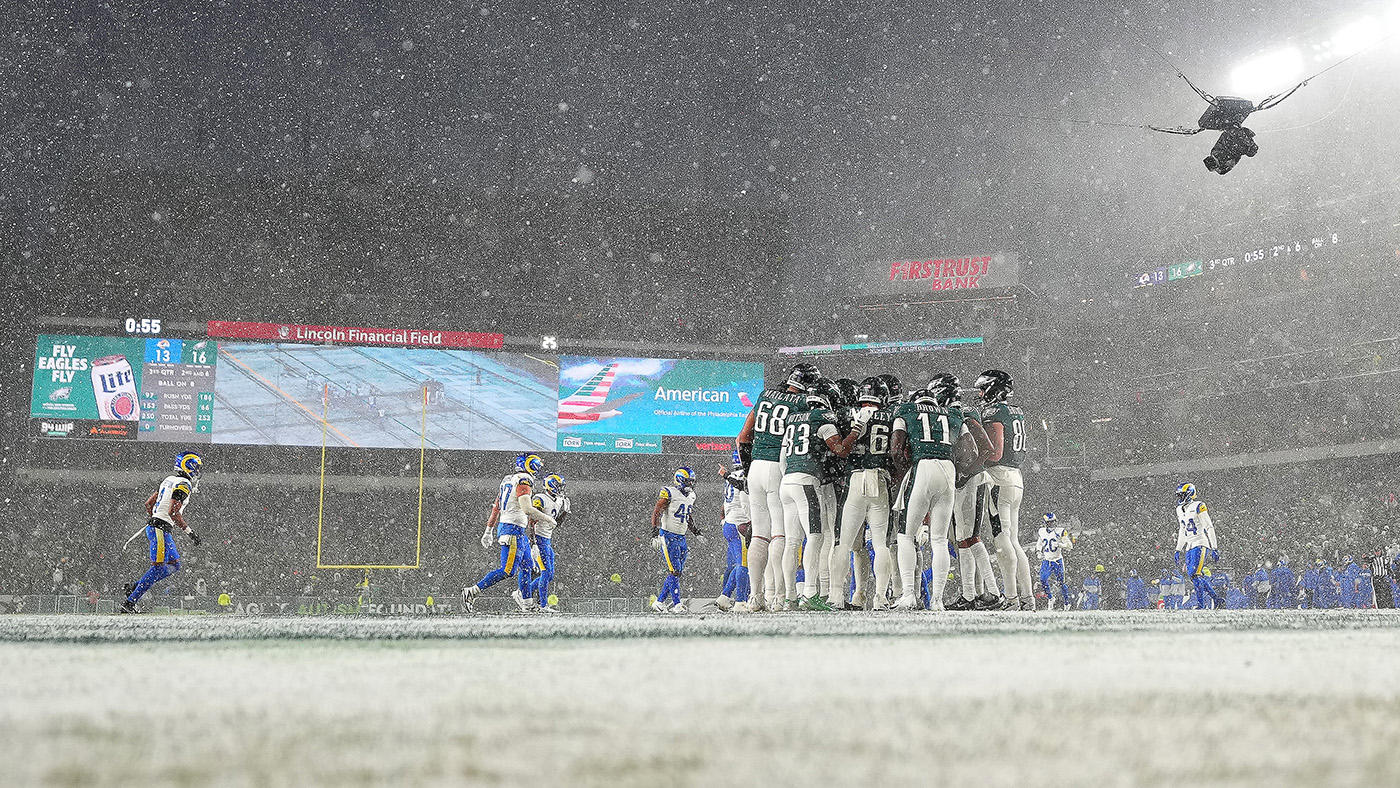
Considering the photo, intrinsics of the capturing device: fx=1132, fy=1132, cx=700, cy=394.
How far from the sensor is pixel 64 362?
105 feet

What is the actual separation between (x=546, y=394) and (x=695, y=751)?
109 ft

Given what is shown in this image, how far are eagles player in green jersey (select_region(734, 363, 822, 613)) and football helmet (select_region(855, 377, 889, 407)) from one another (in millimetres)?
607

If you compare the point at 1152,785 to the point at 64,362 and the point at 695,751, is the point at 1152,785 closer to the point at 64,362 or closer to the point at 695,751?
the point at 695,751

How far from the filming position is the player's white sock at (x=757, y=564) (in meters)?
9.52

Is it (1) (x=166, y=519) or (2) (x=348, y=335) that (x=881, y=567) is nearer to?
(1) (x=166, y=519)

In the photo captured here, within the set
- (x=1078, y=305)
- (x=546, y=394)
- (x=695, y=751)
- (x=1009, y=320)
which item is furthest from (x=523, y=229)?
(x=695, y=751)

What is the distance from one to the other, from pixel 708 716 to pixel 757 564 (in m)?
7.60

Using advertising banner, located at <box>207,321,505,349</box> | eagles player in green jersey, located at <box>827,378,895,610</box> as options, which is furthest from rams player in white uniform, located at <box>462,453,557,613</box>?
advertising banner, located at <box>207,321,505,349</box>

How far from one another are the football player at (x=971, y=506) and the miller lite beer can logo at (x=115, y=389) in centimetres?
2830

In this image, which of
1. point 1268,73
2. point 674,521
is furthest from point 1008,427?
point 1268,73

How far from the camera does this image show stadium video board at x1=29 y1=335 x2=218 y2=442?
1249 inches

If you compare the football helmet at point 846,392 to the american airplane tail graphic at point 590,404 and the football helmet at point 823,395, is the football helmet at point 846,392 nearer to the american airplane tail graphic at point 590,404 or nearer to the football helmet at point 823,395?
the football helmet at point 823,395

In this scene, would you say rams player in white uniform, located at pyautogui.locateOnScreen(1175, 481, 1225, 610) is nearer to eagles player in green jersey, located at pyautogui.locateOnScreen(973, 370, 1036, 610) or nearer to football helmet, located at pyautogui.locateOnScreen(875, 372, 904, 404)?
eagles player in green jersey, located at pyautogui.locateOnScreen(973, 370, 1036, 610)

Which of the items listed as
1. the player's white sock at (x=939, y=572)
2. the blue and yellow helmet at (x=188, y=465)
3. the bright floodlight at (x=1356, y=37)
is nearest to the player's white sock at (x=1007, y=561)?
the player's white sock at (x=939, y=572)
